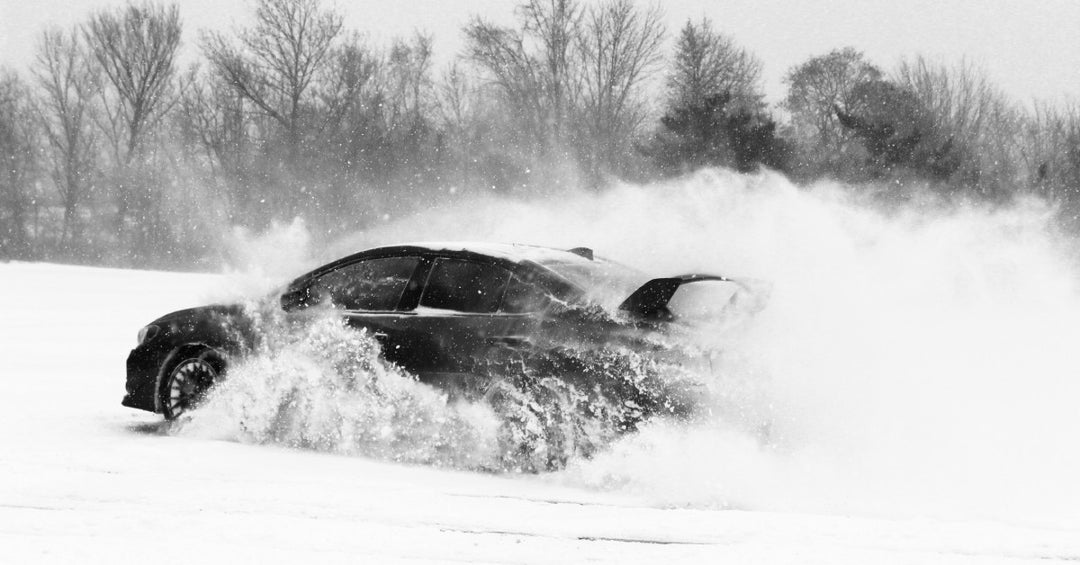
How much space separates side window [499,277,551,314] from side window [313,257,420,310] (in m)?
0.84

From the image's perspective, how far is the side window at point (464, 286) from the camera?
6000 mm

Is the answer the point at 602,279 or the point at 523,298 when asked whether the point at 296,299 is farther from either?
the point at 602,279

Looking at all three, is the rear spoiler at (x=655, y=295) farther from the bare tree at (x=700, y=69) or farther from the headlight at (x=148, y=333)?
the bare tree at (x=700, y=69)

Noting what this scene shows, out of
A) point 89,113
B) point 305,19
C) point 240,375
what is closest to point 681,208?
point 240,375

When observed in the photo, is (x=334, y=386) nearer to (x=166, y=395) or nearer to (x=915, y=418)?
(x=166, y=395)

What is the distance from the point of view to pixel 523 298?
19.2ft

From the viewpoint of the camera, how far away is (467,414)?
5910 millimetres

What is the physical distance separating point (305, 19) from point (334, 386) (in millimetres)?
47102

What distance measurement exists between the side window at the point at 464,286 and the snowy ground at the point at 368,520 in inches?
40.4

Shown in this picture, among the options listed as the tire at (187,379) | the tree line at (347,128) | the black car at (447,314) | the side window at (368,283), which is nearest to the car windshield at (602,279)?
the black car at (447,314)

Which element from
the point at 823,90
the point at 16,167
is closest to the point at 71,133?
the point at 16,167

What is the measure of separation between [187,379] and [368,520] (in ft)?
9.56

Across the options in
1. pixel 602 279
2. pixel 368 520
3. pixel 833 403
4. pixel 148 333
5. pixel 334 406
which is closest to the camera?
pixel 368 520

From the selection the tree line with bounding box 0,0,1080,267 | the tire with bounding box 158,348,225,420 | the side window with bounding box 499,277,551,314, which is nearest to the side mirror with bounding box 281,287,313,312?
the tire with bounding box 158,348,225,420
